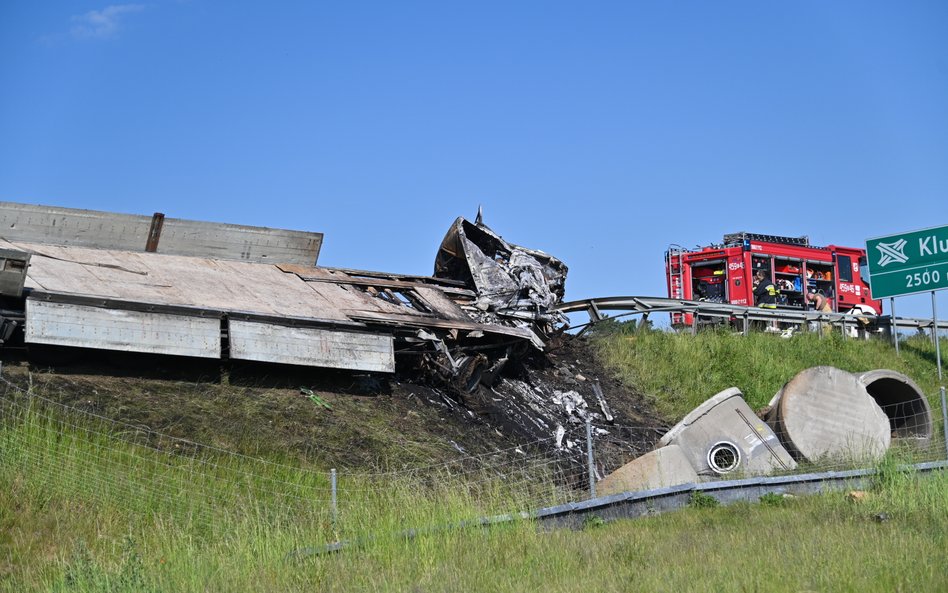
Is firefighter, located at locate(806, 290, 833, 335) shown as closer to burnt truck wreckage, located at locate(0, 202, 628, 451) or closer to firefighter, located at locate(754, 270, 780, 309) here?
firefighter, located at locate(754, 270, 780, 309)

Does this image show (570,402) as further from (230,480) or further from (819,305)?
A: (819,305)

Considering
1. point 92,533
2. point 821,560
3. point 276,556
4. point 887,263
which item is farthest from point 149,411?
point 887,263

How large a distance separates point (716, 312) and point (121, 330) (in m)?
13.9

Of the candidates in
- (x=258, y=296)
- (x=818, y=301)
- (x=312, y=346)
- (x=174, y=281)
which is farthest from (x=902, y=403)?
(x=818, y=301)

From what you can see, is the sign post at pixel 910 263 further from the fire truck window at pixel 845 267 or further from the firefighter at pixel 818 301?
the fire truck window at pixel 845 267

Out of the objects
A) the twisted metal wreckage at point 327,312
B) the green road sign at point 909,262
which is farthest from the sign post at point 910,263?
the twisted metal wreckage at point 327,312

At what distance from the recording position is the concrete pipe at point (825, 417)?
16.2 m

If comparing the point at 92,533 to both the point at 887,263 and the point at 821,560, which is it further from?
the point at 887,263

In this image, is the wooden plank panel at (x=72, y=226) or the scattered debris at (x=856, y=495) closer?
the scattered debris at (x=856, y=495)

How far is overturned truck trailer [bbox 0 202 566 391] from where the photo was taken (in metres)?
14.5

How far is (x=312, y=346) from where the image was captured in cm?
1614

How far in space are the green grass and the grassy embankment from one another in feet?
23.9

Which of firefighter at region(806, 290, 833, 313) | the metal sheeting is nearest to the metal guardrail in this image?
firefighter at region(806, 290, 833, 313)

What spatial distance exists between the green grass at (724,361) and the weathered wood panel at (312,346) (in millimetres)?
5944
